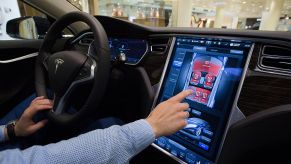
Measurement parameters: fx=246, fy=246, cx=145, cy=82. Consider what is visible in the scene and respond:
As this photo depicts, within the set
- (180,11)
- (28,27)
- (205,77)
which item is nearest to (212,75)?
(205,77)

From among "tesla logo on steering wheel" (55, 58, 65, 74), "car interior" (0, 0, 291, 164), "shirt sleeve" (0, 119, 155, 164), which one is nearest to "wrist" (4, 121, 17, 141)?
"car interior" (0, 0, 291, 164)

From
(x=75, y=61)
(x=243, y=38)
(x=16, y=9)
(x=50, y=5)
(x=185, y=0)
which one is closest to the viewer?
(x=243, y=38)

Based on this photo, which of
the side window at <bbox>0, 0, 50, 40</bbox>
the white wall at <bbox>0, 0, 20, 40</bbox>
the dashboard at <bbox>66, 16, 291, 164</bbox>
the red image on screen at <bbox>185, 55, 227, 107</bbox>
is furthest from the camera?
the white wall at <bbox>0, 0, 20, 40</bbox>

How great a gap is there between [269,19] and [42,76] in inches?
427

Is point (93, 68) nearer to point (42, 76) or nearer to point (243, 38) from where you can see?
point (42, 76)

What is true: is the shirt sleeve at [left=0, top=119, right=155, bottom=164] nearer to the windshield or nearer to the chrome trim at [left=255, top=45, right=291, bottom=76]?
the chrome trim at [left=255, top=45, right=291, bottom=76]

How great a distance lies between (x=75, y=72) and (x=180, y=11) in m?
8.03

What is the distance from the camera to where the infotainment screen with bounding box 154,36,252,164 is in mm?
767

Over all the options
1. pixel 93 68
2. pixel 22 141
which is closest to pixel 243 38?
pixel 93 68

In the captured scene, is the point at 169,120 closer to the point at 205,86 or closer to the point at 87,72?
the point at 205,86

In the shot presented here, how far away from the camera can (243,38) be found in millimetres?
766

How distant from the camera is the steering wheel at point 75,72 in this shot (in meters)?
0.79

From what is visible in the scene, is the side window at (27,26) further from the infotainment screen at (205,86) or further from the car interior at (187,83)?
the infotainment screen at (205,86)

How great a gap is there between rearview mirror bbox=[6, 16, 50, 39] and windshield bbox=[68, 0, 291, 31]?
26 centimetres
